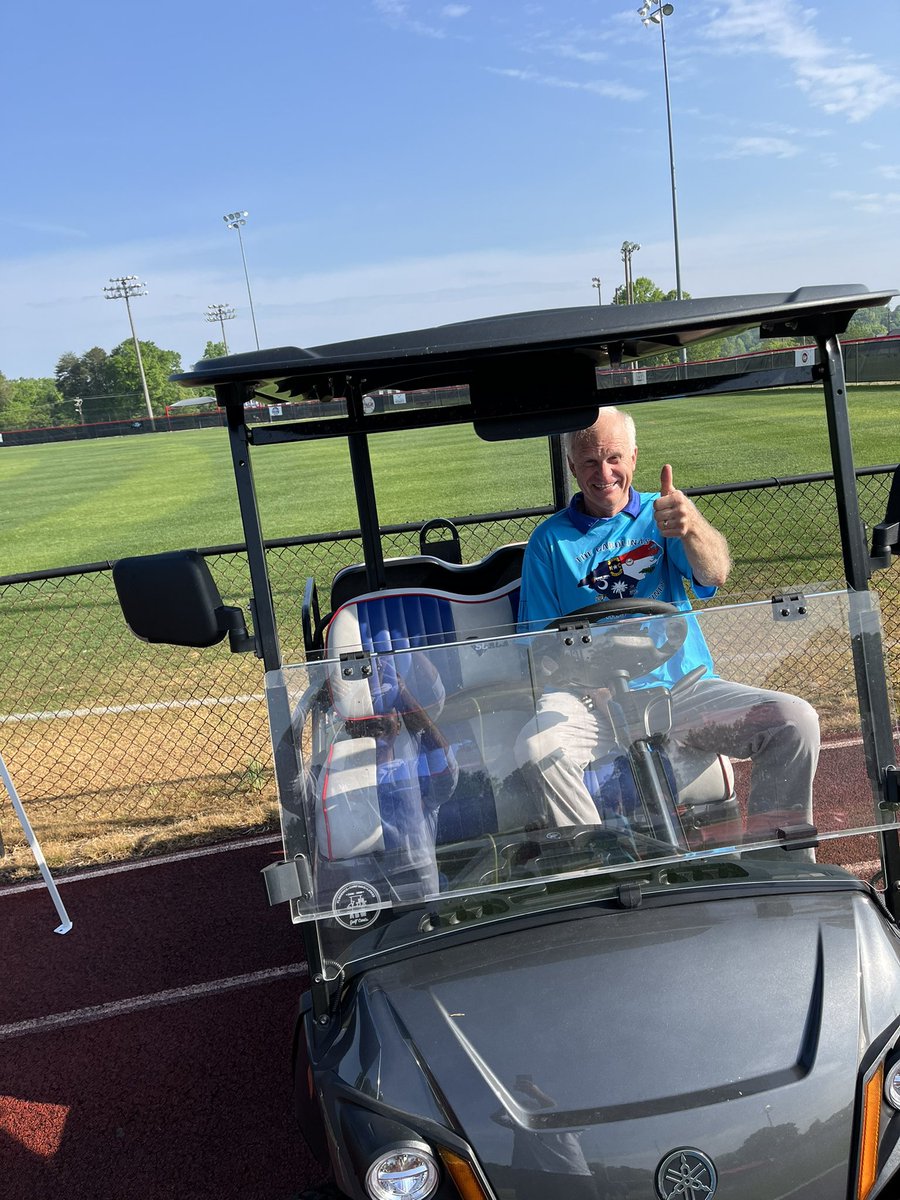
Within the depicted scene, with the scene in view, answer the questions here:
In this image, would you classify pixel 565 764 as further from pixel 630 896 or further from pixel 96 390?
pixel 96 390

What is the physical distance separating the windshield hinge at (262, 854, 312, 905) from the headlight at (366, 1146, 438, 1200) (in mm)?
519

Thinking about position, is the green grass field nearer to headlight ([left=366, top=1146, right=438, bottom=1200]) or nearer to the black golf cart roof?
the black golf cart roof

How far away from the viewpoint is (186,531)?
61.5ft

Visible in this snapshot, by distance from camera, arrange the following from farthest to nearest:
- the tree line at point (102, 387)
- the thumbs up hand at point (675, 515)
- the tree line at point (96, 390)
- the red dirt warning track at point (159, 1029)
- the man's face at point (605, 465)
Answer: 1. the tree line at point (102, 387)
2. the tree line at point (96, 390)
3. the man's face at point (605, 465)
4. the red dirt warning track at point (159, 1029)
5. the thumbs up hand at point (675, 515)

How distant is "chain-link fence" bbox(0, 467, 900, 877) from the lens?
16.4 ft

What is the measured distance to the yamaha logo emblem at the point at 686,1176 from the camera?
1502 mm

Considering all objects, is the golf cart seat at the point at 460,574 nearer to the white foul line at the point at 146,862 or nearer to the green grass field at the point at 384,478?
the white foul line at the point at 146,862

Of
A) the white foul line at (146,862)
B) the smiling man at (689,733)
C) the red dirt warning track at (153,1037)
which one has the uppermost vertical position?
the smiling man at (689,733)

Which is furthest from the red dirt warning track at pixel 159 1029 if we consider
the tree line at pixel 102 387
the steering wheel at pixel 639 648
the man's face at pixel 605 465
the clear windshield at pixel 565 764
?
the tree line at pixel 102 387

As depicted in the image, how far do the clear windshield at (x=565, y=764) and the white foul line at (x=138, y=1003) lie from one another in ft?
5.67

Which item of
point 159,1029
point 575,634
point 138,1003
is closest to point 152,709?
point 138,1003

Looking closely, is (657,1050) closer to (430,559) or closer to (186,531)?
(430,559)

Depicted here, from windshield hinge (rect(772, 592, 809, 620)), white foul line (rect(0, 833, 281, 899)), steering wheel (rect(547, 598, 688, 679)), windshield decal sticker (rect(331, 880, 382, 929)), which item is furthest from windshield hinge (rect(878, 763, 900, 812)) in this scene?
white foul line (rect(0, 833, 281, 899))

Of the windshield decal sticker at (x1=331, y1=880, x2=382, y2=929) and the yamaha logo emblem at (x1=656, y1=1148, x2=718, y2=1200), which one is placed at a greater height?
the windshield decal sticker at (x1=331, y1=880, x2=382, y2=929)
